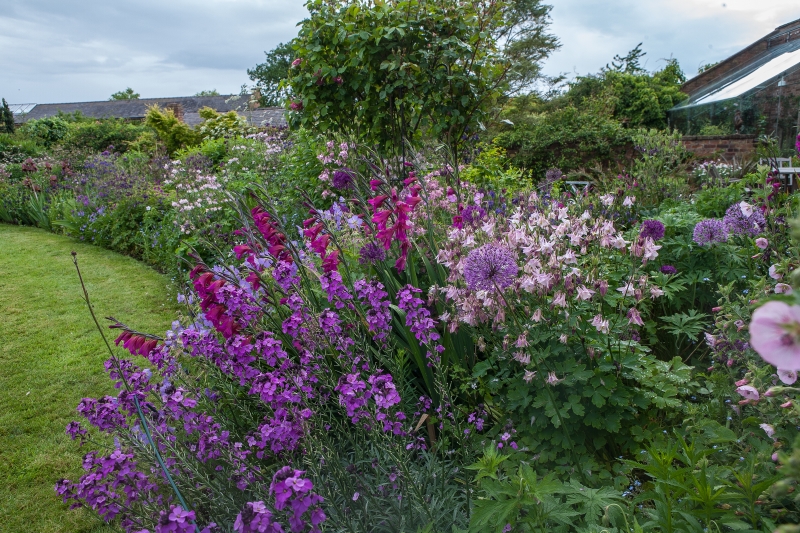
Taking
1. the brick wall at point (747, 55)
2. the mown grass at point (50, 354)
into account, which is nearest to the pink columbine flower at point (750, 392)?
the mown grass at point (50, 354)

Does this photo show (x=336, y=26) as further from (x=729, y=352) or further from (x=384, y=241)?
(x=729, y=352)

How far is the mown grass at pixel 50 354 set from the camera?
9.66ft

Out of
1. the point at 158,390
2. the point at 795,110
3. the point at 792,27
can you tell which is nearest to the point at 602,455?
the point at 158,390

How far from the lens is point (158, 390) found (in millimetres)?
2117

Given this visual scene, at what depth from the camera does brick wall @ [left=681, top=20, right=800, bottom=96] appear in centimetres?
1582

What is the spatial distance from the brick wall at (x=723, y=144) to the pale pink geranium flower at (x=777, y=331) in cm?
1282

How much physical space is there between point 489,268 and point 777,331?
1326 mm

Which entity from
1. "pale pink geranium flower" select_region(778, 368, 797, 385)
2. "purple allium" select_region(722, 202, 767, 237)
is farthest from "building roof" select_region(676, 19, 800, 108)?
"pale pink geranium flower" select_region(778, 368, 797, 385)

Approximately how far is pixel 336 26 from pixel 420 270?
2.87 meters

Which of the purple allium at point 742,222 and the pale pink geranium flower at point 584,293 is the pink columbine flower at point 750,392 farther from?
the purple allium at point 742,222

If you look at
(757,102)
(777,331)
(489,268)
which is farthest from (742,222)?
(757,102)

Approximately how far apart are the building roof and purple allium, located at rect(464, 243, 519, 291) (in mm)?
13572

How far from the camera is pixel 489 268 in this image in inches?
74.9

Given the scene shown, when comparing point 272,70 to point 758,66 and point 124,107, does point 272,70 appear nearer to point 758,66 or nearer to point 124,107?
point 124,107
